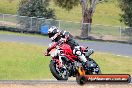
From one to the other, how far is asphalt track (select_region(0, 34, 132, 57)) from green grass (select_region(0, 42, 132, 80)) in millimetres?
2389

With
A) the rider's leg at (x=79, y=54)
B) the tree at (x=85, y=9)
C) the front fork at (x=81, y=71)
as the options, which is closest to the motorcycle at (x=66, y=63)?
the front fork at (x=81, y=71)

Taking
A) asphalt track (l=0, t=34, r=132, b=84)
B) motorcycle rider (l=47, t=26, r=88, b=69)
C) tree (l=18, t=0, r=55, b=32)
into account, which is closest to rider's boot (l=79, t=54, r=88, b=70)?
motorcycle rider (l=47, t=26, r=88, b=69)

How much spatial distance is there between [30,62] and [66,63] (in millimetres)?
13549

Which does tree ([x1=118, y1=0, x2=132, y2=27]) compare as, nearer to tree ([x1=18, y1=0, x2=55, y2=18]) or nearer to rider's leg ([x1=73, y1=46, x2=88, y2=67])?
tree ([x1=18, y1=0, x2=55, y2=18])

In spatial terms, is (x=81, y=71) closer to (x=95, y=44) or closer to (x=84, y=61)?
(x=84, y=61)

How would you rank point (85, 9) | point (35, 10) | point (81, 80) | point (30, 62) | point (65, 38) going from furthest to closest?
point (35, 10) < point (85, 9) < point (30, 62) < point (65, 38) < point (81, 80)

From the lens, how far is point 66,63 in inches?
500

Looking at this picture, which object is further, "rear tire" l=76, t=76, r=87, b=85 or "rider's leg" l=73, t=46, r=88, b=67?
"rider's leg" l=73, t=46, r=88, b=67

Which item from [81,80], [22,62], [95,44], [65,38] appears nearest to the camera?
[81,80]

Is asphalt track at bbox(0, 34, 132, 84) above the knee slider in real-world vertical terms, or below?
below

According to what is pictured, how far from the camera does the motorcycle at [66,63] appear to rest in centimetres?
1234

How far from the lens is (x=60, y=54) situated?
1241 centimetres

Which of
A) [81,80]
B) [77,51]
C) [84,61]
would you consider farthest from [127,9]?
[81,80]

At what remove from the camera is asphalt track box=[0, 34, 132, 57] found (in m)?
34.5
